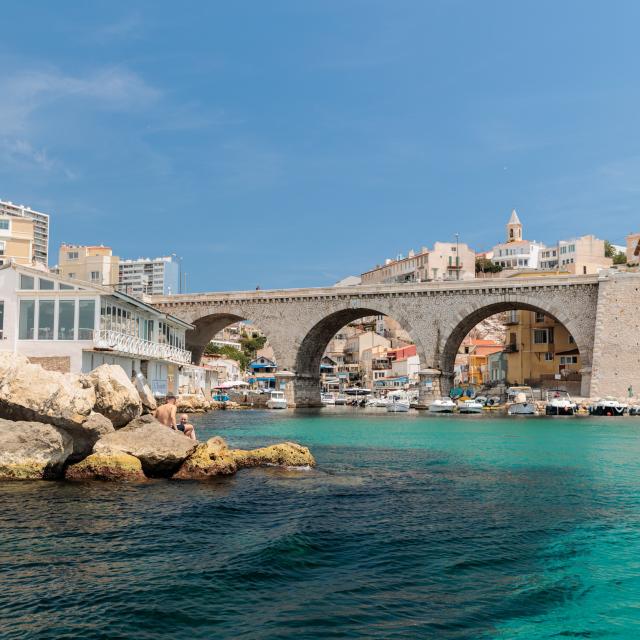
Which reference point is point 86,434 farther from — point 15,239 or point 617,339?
point 15,239

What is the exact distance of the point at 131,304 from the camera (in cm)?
3328

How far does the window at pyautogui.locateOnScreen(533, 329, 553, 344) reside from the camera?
209 ft

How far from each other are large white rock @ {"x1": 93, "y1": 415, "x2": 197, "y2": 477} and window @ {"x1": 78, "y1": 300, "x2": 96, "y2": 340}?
13944 millimetres

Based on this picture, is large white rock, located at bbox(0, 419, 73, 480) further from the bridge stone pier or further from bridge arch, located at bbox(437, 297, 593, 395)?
bridge arch, located at bbox(437, 297, 593, 395)

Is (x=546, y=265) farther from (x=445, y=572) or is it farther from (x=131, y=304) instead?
(x=445, y=572)

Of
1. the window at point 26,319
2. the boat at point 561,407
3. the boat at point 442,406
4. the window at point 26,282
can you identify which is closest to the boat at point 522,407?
the boat at point 561,407

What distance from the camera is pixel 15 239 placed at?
66750 mm

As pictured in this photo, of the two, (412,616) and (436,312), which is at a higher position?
(436,312)

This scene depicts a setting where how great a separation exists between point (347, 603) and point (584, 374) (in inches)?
1887

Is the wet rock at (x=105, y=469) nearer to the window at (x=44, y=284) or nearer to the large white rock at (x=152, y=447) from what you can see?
the large white rock at (x=152, y=447)

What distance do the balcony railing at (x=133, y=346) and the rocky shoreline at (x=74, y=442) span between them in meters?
12.7

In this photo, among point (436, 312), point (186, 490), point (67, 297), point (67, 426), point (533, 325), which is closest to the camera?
point (186, 490)

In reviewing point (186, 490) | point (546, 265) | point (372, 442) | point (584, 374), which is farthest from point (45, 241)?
point (186, 490)

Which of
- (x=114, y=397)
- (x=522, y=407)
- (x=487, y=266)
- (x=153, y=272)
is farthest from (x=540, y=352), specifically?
(x=153, y=272)
